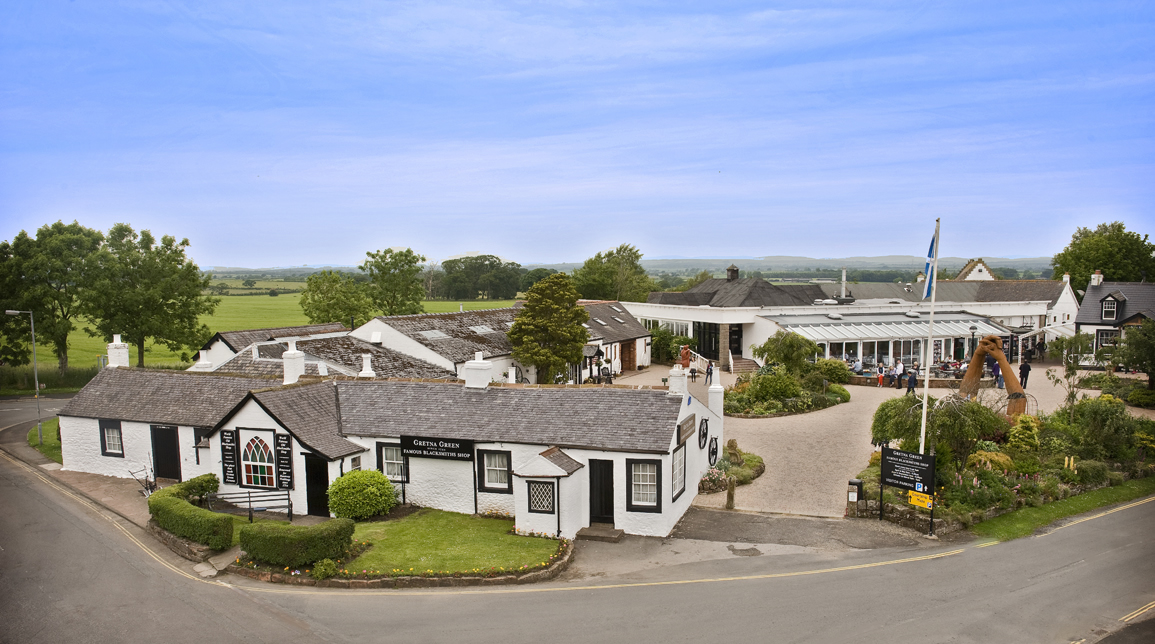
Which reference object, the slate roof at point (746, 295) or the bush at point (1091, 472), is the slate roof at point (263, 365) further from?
the slate roof at point (746, 295)

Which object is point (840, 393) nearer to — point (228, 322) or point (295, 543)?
point (295, 543)

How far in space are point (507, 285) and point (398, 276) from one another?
8101 centimetres

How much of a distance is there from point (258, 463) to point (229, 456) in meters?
1.12

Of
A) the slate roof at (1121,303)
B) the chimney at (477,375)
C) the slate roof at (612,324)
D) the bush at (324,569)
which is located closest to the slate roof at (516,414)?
the chimney at (477,375)

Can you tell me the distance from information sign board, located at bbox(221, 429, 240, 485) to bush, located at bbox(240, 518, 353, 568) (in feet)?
15.3

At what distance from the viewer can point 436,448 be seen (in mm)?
19516

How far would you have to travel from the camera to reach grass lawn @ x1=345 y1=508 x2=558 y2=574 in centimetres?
1592

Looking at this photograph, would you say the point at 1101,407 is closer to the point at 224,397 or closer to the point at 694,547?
the point at 694,547

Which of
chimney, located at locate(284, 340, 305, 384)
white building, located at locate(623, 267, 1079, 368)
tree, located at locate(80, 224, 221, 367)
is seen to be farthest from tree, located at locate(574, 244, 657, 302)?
chimney, located at locate(284, 340, 305, 384)

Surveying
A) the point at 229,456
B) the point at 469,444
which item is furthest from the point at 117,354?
the point at 469,444

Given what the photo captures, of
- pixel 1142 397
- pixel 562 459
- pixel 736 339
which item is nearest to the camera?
pixel 562 459

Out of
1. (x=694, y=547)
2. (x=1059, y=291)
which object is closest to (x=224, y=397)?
(x=694, y=547)

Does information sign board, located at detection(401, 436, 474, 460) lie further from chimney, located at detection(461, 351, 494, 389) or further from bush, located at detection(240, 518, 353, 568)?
bush, located at detection(240, 518, 353, 568)

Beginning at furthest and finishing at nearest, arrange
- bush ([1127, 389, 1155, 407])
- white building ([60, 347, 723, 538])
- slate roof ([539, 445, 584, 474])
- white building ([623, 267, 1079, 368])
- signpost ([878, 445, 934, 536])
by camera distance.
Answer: white building ([623, 267, 1079, 368]) → bush ([1127, 389, 1155, 407]) → signpost ([878, 445, 934, 536]) → white building ([60, 347, 723, 538]) → slate roof ([539, 445, 584, 474])
